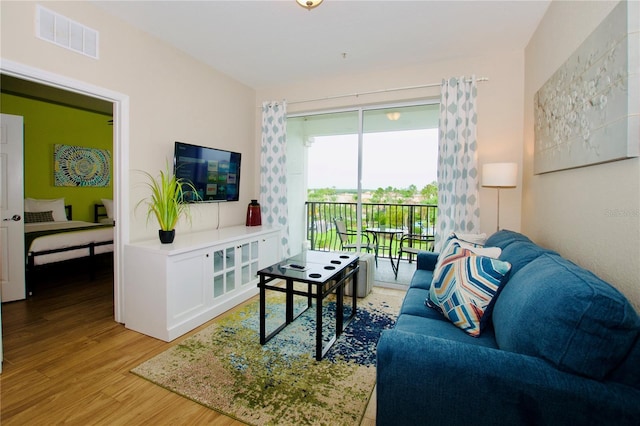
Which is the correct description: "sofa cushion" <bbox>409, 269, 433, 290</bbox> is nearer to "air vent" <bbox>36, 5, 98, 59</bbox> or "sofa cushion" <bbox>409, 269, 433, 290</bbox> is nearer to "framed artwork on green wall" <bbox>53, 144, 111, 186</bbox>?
"air vent" <bbox>36, 5, 98, 59</bbox>

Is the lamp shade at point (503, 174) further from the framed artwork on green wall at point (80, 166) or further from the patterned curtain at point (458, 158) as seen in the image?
the framed artwork on green wall at point (80, 166)

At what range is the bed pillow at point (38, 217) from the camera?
14.6 feet

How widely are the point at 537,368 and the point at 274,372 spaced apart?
1.49m

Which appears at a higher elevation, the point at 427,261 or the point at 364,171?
the point at 364,171

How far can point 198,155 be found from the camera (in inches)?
129

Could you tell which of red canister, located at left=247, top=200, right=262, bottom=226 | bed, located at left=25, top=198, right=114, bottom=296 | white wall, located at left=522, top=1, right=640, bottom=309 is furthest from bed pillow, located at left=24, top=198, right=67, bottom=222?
white wall, located at left=522, top=1, right=640, bottom=309

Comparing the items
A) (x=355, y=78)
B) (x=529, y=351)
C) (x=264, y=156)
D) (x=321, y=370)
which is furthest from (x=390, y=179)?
(x=529, y=351)

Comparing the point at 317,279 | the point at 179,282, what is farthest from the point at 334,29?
the point at 179,282

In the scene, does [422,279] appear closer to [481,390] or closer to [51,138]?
[481,390]

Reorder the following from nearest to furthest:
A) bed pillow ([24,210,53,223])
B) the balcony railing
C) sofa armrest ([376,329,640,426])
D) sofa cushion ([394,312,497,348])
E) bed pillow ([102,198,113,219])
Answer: sofa armrest ([376,329,640,426]) < sofa cushion ([394,312,497,348]) < bed pillow ([24,210,53,223]) < the balcony railing < bed pillow ([102,198,113,219])

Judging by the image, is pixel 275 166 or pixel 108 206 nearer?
pixel 275 166

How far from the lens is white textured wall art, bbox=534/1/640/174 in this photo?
1.26m

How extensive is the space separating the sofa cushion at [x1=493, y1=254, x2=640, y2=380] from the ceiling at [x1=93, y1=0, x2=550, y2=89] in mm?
2286

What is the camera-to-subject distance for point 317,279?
6.91ft
